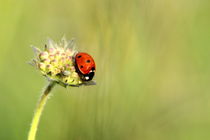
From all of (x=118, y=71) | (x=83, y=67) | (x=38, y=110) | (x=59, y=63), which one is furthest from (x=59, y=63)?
(x=118, y=71)

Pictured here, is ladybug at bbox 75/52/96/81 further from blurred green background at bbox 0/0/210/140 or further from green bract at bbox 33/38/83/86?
blurred green background at bbox 0/0/210/140

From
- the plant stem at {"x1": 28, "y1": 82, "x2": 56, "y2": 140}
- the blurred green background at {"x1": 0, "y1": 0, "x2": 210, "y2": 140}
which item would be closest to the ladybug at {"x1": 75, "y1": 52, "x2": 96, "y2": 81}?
the plant stem at {"x1": 28, "y1": 82, "x2": 56, "y2": 140}

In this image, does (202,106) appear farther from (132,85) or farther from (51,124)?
(51,124)

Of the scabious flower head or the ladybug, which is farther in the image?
the ladybug

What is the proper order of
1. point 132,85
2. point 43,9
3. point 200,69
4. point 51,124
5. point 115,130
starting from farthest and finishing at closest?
point 43,9
point 200,69
point 132,85
point 51,124
point 115,130

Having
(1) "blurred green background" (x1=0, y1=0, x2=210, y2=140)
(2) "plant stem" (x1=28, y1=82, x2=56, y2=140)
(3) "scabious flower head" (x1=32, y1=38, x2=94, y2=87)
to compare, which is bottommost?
(2) "plant stem" (x1=28, y1=82, x2=56, y2=140)

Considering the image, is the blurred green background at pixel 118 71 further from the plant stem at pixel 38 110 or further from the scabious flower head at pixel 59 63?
the plant stem at pixel 38 110

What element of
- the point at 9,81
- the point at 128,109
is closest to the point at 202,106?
the point at 128,109
